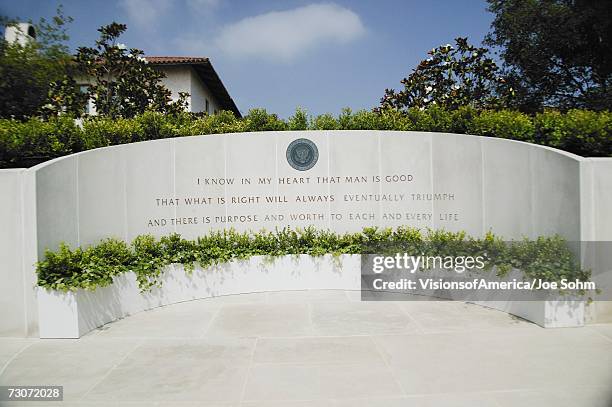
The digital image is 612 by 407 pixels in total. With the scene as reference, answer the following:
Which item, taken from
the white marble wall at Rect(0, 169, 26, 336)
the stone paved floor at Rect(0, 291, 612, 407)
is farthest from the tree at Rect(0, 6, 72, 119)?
the stone paved floor at Rect(0, 291, 612, 407)

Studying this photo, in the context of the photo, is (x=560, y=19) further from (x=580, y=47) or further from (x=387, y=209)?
(x=387, y=209)

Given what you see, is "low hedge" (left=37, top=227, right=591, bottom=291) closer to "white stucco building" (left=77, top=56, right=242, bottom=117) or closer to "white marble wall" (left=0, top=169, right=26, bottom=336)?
"white marble wall" (left=0, top=169, right=26, bottom=336)

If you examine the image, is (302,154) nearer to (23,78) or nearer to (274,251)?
(274,251)

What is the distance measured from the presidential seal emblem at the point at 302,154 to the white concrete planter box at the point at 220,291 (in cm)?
185

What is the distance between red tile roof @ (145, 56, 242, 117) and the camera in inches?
819

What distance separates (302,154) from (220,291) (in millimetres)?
3122

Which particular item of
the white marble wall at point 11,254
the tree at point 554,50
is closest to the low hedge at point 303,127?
the white marble wall at point 11,254

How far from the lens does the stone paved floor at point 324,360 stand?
168 inches

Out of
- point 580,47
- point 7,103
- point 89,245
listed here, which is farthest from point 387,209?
point 580,47

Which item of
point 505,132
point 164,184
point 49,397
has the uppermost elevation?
point 505,132

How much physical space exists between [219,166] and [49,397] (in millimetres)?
5200

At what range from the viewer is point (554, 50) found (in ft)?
73.6

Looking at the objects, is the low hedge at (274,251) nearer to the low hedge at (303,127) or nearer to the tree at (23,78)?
Answer: the low hedge at (303,127)

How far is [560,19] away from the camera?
20.9 m
